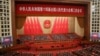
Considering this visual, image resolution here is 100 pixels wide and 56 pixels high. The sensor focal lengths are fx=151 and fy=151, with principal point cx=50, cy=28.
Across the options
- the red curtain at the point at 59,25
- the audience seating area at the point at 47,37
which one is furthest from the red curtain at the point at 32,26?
the red curtain at the point at 59,25

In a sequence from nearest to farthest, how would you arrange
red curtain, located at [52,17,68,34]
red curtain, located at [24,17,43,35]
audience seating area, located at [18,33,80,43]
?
1. audience seating area, located at [18,33,80,43]
2. red curtain, located at [24,17,43,35]
3. red curtain, located at [52,17,68,34]

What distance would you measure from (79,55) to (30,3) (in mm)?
3911

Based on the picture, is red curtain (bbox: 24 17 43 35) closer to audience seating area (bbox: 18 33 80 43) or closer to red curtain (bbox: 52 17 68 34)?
audience seating area (bbox: 18 33 80 43)

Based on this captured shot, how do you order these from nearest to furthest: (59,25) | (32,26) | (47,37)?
(47,37) < (32,26) < (59,25)

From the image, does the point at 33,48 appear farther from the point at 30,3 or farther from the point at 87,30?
the point at 87,30

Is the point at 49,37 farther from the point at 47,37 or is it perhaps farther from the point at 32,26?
the point at 32,26

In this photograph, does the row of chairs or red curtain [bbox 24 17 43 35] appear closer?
the row of chairs

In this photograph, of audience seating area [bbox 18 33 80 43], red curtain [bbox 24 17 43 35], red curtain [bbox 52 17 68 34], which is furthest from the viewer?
red curtain [bbox 52 17 68 34]

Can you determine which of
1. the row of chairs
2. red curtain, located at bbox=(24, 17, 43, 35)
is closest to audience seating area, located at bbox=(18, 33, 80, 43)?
the row of chairs

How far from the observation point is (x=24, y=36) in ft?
33.1

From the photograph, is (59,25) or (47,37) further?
(59,25)

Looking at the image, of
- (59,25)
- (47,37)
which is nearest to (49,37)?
(47,37)

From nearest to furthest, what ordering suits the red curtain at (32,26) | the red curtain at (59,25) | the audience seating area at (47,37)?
1. the audience seating area at (47,37)
2. the red curtain at (32,26)
3. the red curtain at (59,25)

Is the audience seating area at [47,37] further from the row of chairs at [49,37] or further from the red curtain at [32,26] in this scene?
the red curtain at [32,26]
